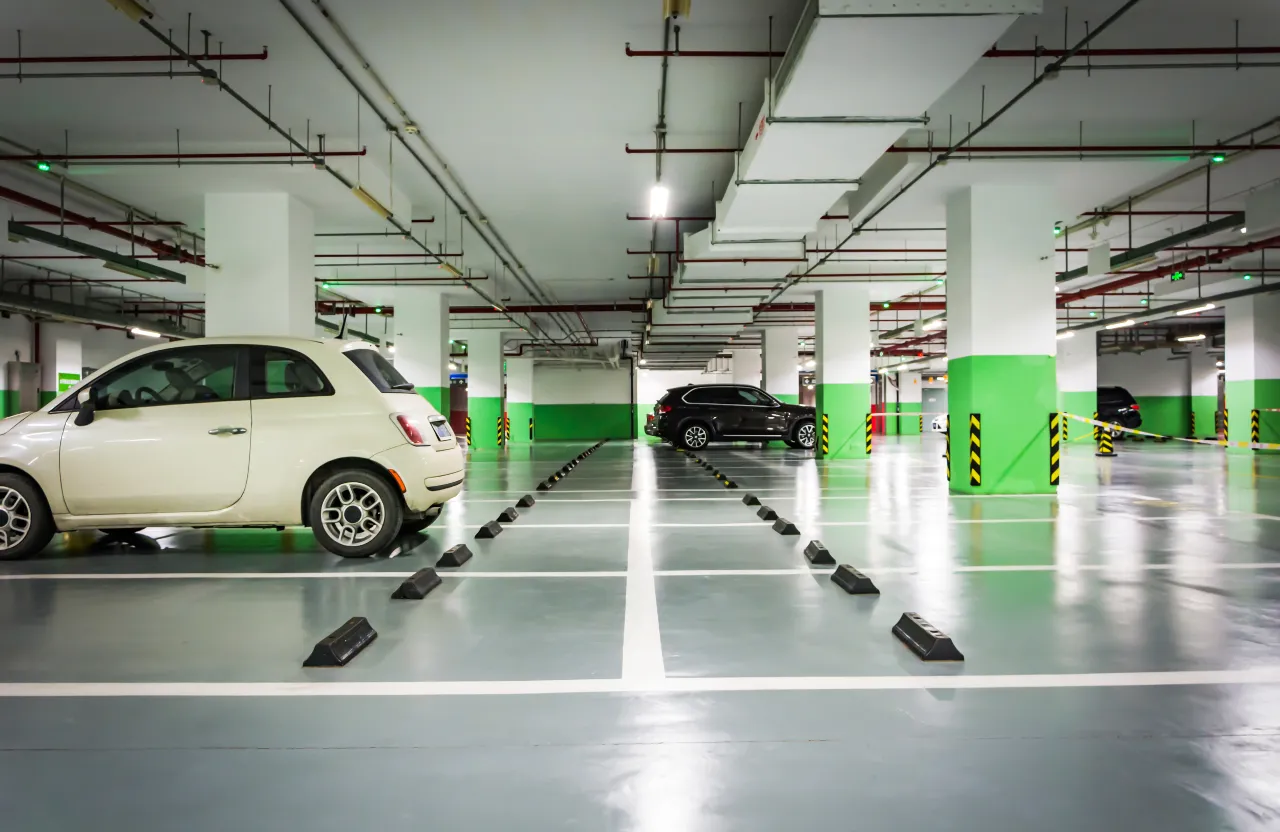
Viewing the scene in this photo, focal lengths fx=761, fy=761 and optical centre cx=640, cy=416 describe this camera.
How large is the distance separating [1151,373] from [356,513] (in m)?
34.6

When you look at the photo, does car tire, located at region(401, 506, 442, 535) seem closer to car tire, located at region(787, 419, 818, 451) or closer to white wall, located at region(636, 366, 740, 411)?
car tire, located at region(787, 419, 818, 451)

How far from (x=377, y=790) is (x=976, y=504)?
8114mm

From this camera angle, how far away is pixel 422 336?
1845 cm

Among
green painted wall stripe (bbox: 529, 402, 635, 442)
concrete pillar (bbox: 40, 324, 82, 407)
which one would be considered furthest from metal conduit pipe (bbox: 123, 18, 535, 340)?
green painted wall stripe (bbox: 529, 402, 635, 442)

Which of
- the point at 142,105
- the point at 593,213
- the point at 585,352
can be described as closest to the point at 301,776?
the point at 142,105

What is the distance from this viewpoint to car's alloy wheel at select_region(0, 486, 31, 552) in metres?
5.28

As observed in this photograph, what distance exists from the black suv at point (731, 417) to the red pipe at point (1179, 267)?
288 inches

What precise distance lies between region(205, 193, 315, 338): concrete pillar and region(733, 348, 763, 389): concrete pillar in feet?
69.7

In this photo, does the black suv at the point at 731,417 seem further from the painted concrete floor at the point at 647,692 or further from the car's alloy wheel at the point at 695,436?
the painted concrete floor at the point at 647,692

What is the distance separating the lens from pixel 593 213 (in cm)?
1265

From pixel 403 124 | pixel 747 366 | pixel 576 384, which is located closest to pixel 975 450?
pixel 403 124

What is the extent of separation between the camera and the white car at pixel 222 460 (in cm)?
522

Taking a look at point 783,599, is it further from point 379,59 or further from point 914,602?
point 379,59

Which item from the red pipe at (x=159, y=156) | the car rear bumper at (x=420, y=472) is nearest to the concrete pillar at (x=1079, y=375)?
the red pipe at (x=159, y=156)
